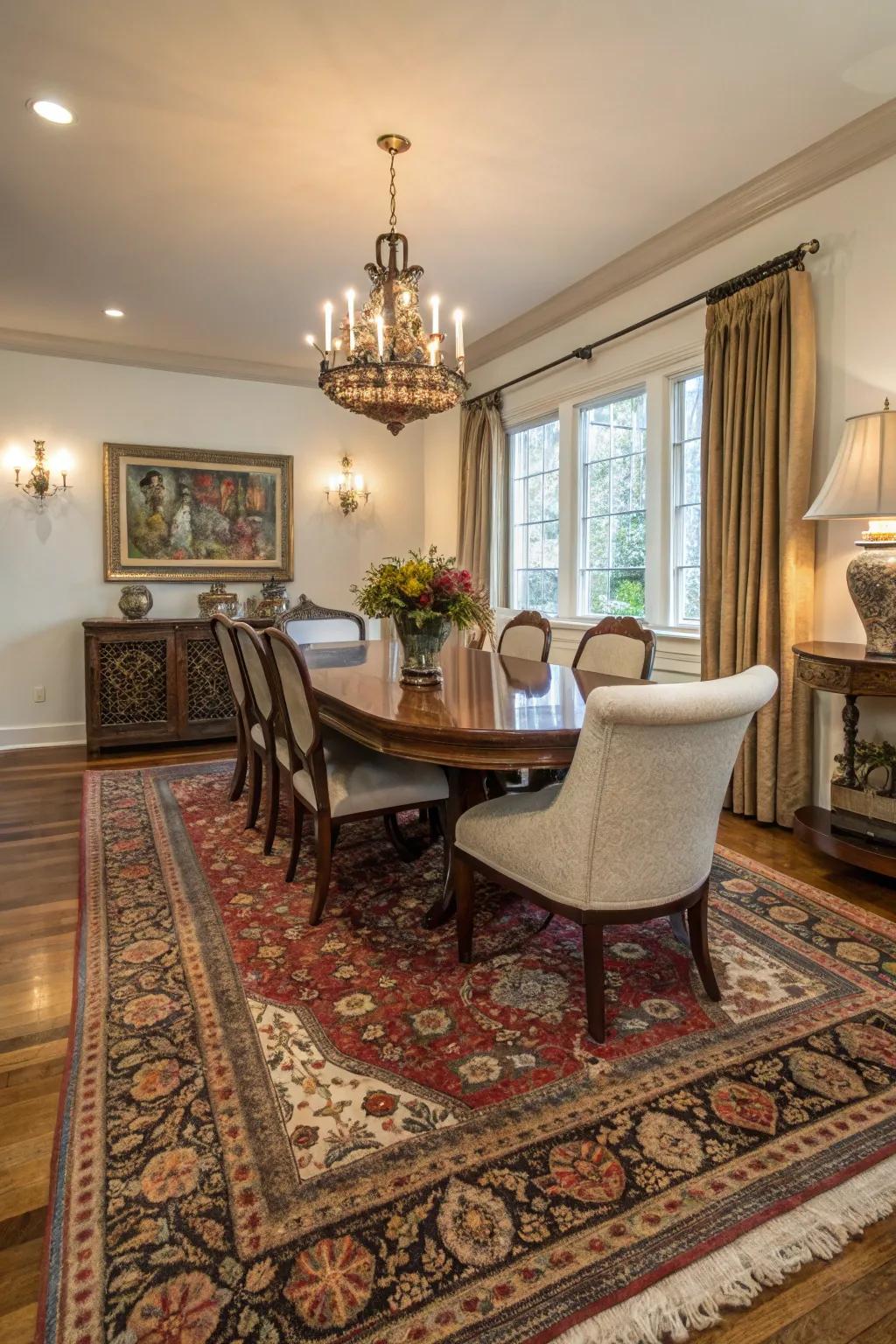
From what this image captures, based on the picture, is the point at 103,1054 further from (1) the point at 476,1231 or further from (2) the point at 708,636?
(2) the point at 708,636

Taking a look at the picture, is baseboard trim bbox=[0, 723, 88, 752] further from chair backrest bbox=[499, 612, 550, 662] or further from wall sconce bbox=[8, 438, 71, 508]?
chair backrest bbox=[499, 612, 550, 662]

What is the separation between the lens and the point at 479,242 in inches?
154

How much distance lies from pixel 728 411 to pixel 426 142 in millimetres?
1763

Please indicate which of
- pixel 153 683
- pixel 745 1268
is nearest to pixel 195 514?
pixel 153 683

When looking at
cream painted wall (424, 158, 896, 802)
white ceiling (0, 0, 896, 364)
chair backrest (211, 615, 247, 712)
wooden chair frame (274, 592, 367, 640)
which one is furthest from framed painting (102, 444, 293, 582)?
cream painted wall (424, 158, 896, 802)

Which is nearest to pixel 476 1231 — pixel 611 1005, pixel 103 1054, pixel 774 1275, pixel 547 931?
pixel 774 1275

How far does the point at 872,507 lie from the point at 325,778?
85.0 inches

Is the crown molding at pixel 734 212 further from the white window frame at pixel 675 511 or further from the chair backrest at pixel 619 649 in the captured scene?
the chair backrest at pixel 619 649

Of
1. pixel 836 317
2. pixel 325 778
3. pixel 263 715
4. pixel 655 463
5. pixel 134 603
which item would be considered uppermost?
pixel 836 317

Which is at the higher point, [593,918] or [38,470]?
[38,470]

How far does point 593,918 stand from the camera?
177 centimetres

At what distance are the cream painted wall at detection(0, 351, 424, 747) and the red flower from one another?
4692mm

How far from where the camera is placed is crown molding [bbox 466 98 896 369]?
2922 mm

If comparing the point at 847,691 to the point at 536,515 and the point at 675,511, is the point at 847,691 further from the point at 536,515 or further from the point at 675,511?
the point at 536,515
